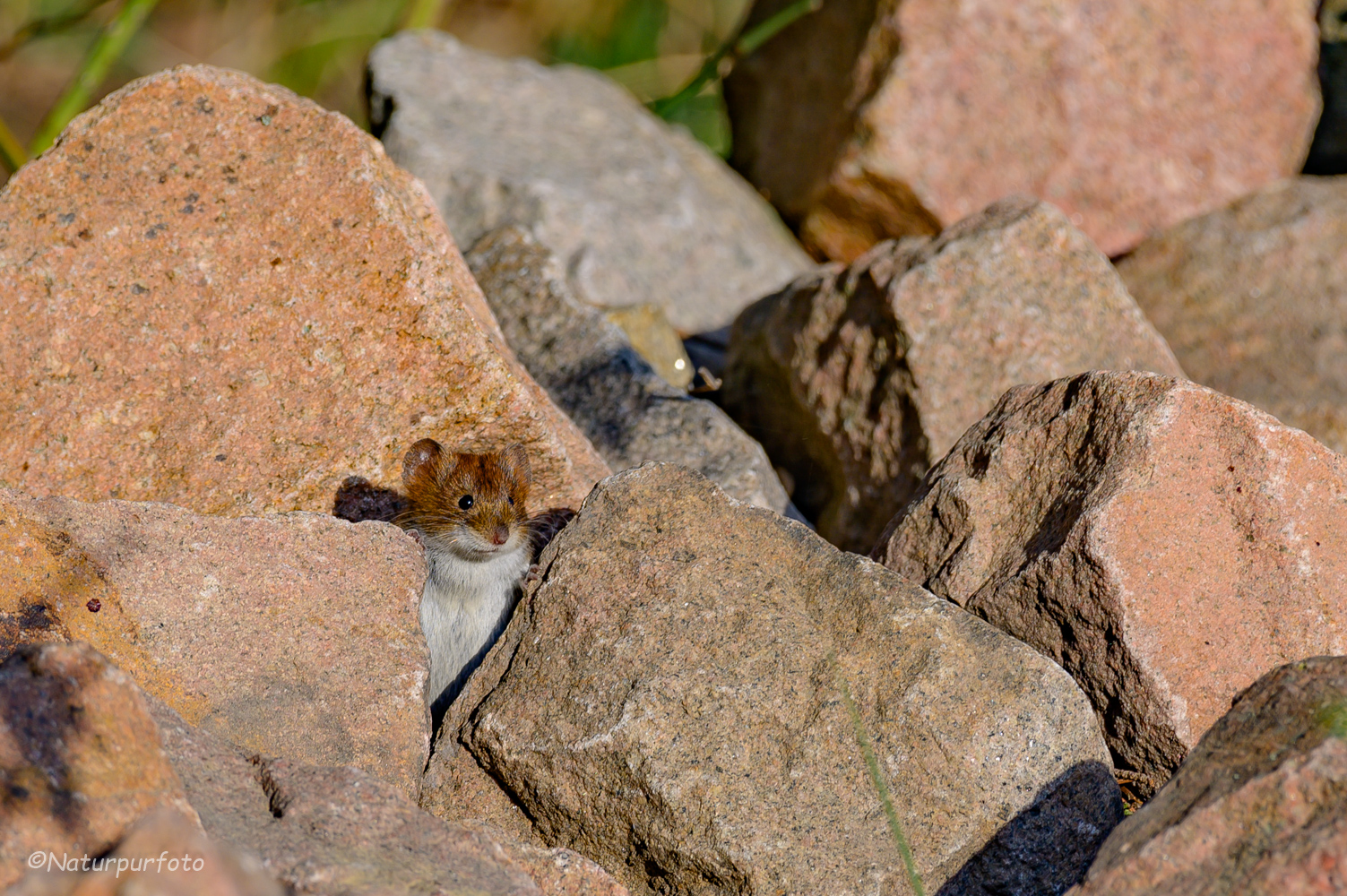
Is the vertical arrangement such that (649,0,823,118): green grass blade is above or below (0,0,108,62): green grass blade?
below

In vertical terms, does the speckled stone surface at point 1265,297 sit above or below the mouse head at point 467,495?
below

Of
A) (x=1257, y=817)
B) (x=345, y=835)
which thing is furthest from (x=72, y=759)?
(x=1257, y=817)

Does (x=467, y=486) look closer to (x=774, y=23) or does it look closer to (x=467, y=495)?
(x=467, y=495)

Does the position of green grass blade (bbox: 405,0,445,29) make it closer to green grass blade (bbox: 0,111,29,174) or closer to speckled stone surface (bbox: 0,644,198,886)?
green grass blade (bbox: 0,111,29,174)

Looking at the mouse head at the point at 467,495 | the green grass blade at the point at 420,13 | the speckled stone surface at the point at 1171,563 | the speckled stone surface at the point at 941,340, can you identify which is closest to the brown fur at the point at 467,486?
the mouse head at the point at 467,495

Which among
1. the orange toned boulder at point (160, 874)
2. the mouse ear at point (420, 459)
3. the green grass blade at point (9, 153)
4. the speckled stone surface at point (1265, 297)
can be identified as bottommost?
the speckled stone surface at point (1265, 297)

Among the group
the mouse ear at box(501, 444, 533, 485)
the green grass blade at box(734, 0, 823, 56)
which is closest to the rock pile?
the mouse ear at box(501, 444, 533, 485)

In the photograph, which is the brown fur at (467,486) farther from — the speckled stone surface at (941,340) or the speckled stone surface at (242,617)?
the speckled stone surface at (941,340)
